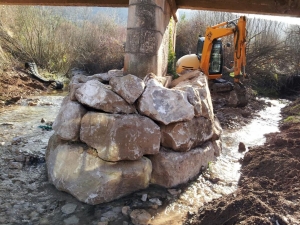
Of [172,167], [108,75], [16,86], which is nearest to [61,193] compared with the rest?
[172,167]

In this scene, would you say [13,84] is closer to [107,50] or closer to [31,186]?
[107,50]

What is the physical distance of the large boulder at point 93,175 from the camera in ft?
10.8

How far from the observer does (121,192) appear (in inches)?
135

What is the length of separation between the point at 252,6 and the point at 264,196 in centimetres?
417

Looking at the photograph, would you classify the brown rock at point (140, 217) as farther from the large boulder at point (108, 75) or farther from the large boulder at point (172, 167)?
the large boulder at point (108, 75)

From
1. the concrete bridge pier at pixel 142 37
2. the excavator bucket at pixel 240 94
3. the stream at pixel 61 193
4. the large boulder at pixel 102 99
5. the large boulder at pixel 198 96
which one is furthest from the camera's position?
the excavator bucket at pixel 240 94

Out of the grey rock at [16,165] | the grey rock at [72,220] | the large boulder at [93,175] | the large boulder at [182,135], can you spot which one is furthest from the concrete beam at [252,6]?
the grey rock at [72,220]

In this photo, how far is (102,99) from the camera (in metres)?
3.49

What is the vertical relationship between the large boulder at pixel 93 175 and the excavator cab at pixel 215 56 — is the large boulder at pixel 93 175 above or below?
below

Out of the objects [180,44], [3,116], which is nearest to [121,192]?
[3,116]

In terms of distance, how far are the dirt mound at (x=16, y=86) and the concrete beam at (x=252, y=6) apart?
6.18 meters

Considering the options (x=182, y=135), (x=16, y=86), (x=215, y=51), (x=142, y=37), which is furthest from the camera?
(x=16, y=86)

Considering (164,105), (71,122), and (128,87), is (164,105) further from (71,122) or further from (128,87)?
(71,122)

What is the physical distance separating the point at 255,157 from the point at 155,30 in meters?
2.50
